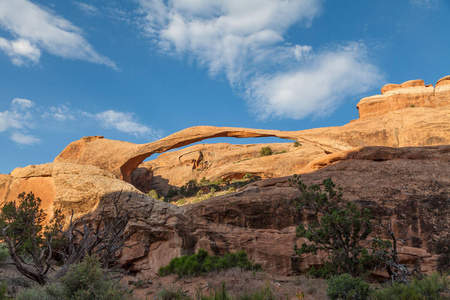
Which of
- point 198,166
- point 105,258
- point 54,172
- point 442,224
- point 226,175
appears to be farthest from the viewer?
point 198,166

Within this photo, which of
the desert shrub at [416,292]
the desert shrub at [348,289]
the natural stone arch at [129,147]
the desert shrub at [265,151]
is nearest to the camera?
the desert shrub at [416,292]

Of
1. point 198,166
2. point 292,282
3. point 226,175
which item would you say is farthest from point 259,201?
point 198,166

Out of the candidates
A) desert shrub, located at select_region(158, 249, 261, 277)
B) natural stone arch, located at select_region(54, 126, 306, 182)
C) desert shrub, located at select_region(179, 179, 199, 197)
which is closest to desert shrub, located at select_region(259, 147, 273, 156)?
desert shrub, located at select_region(179, 179, 199, 197)

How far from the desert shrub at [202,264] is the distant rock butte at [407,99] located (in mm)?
17641

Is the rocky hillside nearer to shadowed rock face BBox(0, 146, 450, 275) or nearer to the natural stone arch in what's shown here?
shadowed rock face BBox(0, 146, 450, 275)

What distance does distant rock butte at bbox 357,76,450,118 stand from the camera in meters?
23.0

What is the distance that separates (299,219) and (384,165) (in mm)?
4941

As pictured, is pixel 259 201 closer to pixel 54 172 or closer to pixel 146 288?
pixel 146 288

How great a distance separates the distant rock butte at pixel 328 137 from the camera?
59.9 ft

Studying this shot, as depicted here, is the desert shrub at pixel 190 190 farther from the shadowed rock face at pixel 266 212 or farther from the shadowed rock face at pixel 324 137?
the shadowed rock face at pixel 266 212

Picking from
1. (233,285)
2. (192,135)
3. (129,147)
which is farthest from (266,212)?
(129,147)

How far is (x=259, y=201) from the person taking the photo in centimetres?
1234

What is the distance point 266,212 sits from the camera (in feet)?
39.9

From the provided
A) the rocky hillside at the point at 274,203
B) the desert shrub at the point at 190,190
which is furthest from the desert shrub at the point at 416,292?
the desert shrub at the point at 190,190
